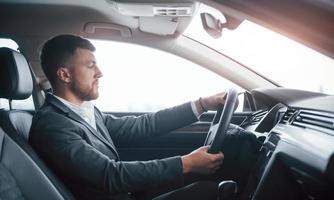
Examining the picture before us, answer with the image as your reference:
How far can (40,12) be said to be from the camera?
2.62 meters

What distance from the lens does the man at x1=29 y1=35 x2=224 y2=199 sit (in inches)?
61.4

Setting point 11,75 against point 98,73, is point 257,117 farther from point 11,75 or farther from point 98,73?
point 11,75

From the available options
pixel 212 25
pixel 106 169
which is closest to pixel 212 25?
pixel 212 25

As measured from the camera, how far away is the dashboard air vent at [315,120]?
51.6 inches

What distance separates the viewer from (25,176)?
150cm

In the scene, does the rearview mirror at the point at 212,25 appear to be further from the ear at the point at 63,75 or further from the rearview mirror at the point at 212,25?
the ear at the point at 63,75

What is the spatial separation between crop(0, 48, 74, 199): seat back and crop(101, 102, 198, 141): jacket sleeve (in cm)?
60

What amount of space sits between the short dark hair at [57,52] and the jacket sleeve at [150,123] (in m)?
0.44

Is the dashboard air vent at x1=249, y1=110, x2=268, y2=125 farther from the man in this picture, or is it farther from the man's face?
the man's face

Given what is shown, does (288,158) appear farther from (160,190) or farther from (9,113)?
(9,113)

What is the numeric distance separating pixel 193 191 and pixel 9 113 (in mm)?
871

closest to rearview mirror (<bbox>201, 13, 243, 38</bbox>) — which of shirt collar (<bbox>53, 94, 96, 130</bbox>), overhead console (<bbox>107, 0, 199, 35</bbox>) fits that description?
overhead console (<bbox>107, 0, 199, 35</bbox>)

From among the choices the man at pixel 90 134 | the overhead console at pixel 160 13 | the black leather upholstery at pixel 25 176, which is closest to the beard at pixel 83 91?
the man at pixel 90 134

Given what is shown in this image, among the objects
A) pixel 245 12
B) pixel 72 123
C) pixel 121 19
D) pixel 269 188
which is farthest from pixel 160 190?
pixel 245 12
